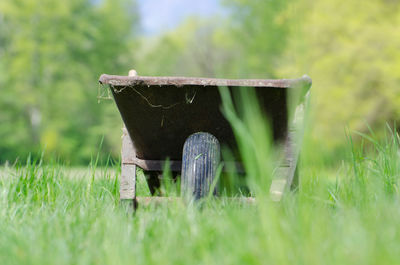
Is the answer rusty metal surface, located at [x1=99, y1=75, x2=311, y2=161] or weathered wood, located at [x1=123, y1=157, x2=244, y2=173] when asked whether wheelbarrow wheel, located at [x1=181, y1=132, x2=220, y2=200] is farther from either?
weathered wood, located at [x1=123, y1=157, x2=244, y2=173]

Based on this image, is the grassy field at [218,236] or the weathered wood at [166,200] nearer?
the grassy field at [218,236]

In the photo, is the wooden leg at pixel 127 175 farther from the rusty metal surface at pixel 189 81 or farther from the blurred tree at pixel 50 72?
the blurred tree at pixel 50 72

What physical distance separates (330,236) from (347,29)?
1301 centimetres

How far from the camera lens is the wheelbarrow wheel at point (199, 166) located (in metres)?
2.46

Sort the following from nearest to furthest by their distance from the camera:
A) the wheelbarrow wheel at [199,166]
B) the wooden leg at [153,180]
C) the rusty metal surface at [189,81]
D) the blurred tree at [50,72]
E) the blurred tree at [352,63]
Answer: the rusty metal surface at [189,81]
the wheelbarrow wheel at [199,166]
the wooden leg at [153,180]
the blurred tree at [352,63]
the blurred tree at [50,72]

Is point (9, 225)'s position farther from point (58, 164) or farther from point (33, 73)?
point (33, 73)

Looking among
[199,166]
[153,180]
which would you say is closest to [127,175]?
[199,166]

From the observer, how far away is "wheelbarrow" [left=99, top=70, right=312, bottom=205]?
7.87 ft

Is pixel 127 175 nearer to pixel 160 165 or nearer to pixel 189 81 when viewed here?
pixel 160 165

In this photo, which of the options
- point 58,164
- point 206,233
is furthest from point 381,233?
point 58,164

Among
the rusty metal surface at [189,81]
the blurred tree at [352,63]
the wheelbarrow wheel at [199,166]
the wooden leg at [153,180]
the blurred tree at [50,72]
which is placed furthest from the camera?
the blurred tree at [50,72]

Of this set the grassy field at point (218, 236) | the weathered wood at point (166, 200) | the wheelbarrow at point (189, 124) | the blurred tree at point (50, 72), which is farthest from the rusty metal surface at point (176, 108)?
the blurred tree at point (50, 72)

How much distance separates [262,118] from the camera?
2686 mm

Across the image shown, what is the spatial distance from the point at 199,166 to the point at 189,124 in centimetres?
37
